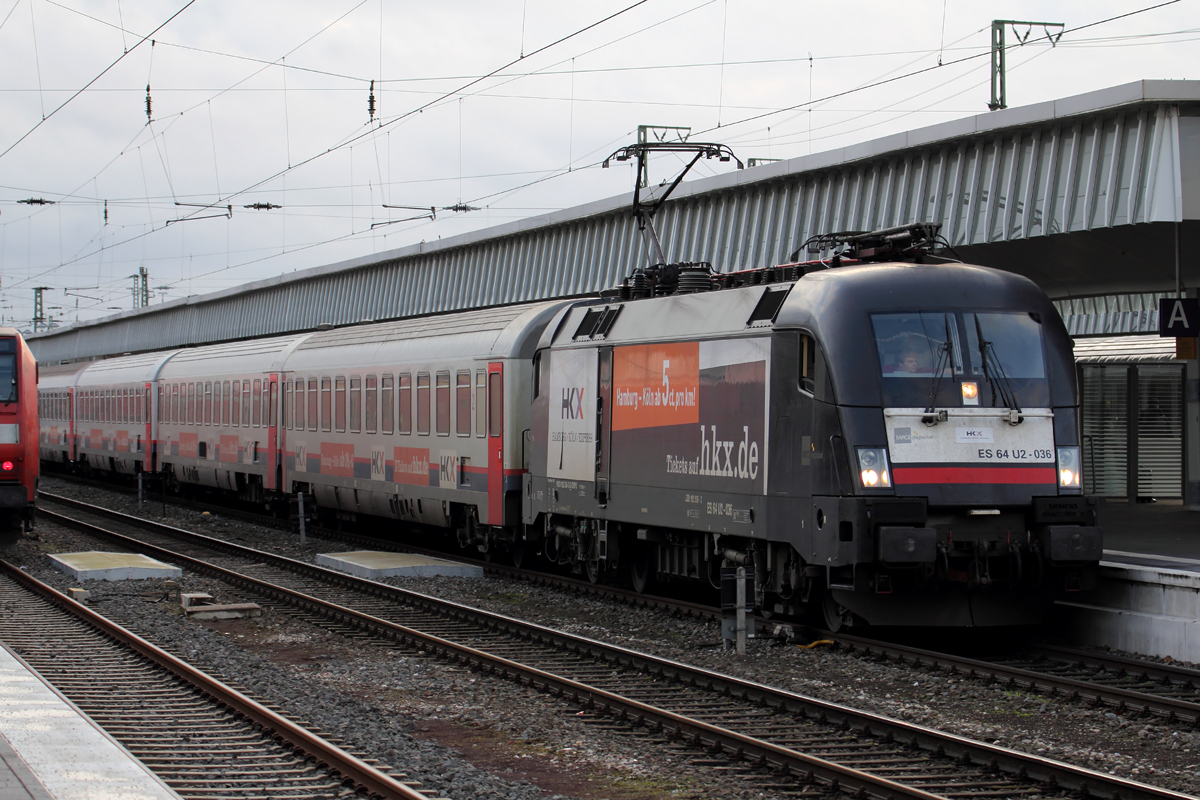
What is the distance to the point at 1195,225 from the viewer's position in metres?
14.9

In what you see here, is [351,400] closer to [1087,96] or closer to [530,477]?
[530,477]

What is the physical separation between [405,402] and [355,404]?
2.31 metres

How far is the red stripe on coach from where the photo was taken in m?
11.0

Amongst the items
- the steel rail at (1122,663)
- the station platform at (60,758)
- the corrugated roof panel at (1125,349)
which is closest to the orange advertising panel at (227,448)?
the corrugated roof panel at (1125,349)

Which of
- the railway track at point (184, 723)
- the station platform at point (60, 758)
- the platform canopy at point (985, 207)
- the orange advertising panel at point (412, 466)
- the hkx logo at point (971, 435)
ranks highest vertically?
the platform canopy at point (985, 207)

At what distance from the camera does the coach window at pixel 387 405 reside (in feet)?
69.9

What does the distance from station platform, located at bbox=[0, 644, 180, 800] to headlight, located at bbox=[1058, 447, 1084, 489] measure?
26.3 feet

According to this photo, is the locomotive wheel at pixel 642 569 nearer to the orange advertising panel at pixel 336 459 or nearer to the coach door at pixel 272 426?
the orange advertising panel at pixel 336 459

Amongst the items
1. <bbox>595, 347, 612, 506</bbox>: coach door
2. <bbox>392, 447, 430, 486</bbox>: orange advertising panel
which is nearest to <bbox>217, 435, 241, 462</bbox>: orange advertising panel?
<bbox>392, 447, 430, 486</bbox>: orange advertising panel

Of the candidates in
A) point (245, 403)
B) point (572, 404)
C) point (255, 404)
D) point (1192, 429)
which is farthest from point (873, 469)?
point (245, 403)

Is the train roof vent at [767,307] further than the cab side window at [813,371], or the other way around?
the train roof vent at [767,307]

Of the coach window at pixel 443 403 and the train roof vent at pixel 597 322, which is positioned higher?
the train roof vent at pixel 597 322

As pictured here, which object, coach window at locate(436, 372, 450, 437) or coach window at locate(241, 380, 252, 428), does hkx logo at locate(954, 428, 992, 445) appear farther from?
coach window at locate(241, 380, 252, 428)

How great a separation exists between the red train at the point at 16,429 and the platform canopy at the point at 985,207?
39.1ft
